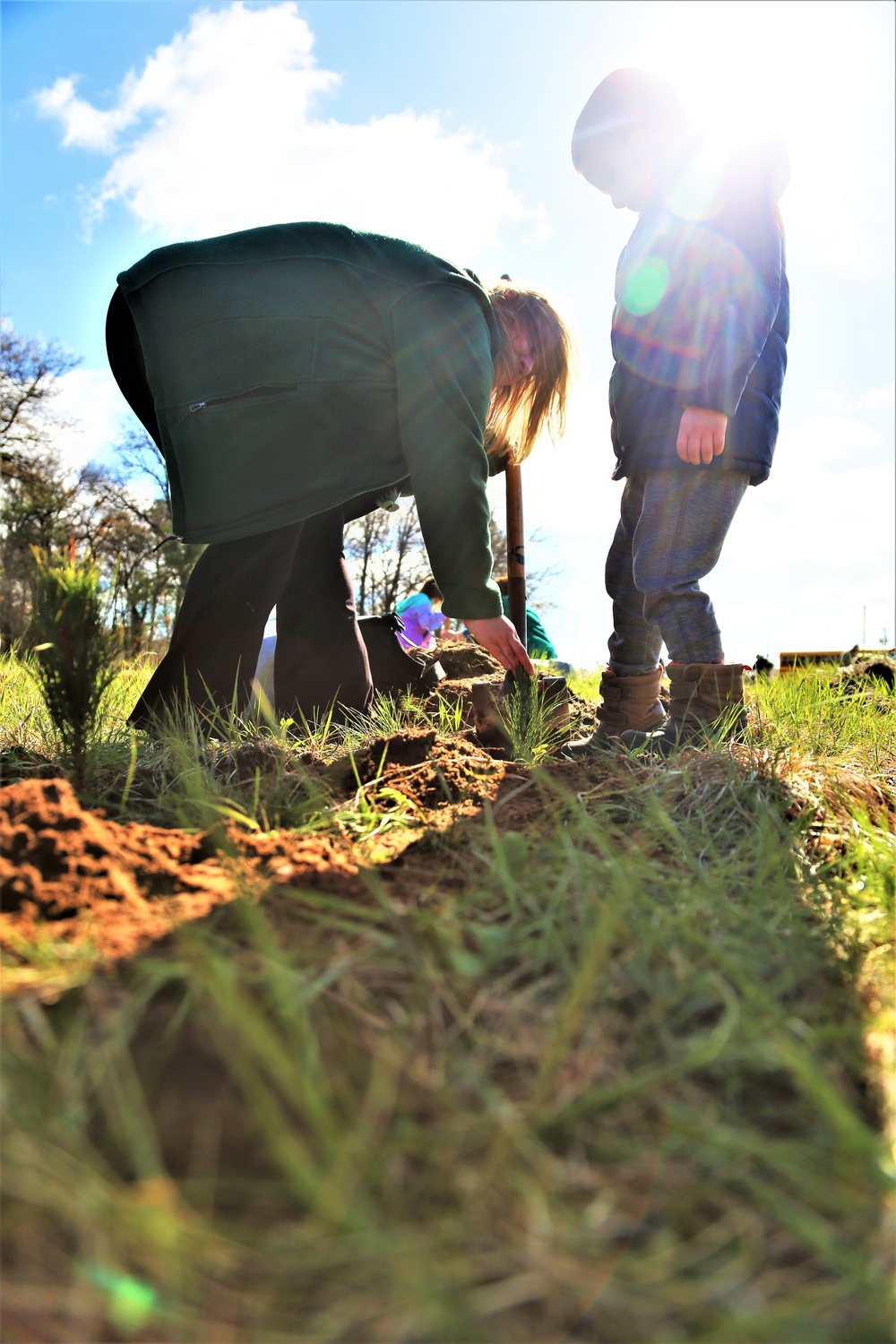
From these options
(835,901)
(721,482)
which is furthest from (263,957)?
(721,482)

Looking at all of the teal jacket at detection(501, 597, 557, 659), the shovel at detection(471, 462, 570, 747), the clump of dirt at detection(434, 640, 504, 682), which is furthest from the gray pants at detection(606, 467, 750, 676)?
the teal jacket at detection(501, 597, 557, 659)

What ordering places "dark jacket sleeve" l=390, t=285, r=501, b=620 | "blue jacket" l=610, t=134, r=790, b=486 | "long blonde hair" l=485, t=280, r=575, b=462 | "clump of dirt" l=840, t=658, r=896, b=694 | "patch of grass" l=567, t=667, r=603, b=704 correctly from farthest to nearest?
"patch of grass" l=567, t=667, r=603, b=704
"clump of dirt" l=840, t=658, r=896, b=694
"long blonde hair" l=485, t=280, r=575, b=462
"blue jacket" l=610, t=134, r=790, b=486
"dark jacket sleeve" l=390, t=285, r=501, b=620

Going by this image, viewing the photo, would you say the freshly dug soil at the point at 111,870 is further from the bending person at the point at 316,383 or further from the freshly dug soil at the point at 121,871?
the bending person at the point at 316,383

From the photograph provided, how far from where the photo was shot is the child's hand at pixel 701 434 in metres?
2.35

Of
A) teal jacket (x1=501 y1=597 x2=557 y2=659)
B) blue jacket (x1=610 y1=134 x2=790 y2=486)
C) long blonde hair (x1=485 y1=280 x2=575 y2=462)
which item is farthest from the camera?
teal jacket (x1=501 y1=597 x2=557 y2=659)

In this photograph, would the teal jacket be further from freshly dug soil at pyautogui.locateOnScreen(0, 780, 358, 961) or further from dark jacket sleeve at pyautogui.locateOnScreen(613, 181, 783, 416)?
freshly dug soil at pyautogui.locateOnScreen(0, 780, 358, 961)

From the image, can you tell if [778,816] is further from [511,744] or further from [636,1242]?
[636,1242]

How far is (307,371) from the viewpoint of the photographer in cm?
233

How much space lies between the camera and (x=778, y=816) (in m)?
1.60

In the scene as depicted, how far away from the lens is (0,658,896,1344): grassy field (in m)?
0.58

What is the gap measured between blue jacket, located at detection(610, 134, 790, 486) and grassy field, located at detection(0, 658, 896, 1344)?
176cm

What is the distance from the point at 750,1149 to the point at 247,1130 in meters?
0.46

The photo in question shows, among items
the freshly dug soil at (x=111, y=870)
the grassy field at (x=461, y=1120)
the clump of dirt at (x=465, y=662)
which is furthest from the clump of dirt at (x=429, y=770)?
the clump of dirt at (x=465, y=662)

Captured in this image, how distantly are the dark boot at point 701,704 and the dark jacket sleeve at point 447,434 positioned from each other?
68cm
